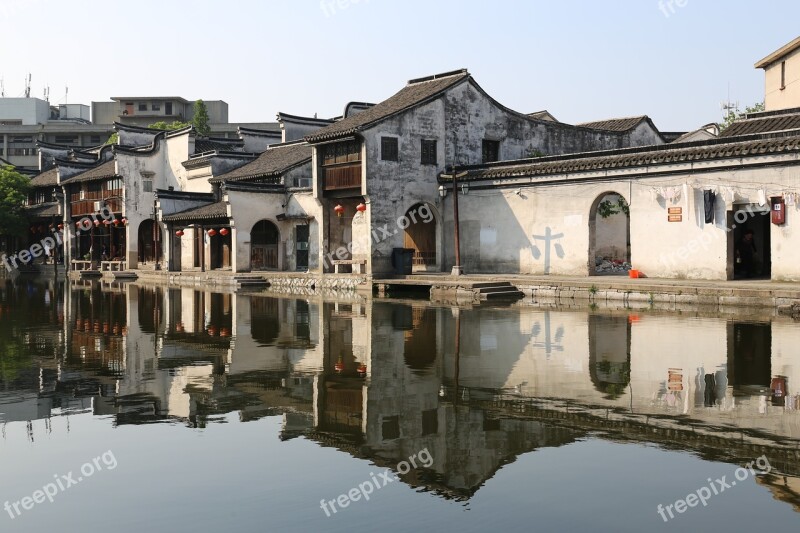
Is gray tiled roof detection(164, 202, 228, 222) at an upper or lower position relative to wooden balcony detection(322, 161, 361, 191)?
lower

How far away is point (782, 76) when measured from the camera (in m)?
37.4

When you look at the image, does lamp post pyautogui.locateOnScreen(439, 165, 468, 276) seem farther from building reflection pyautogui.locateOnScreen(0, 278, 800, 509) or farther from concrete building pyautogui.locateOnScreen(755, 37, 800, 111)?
concrete building pyautogui.locateOnScreen(755, 37, 800, 111)

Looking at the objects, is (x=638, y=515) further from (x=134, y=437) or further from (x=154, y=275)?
(x=154, y=275)

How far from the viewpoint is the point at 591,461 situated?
680cm

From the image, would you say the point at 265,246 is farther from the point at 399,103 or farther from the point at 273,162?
the point at 399,103

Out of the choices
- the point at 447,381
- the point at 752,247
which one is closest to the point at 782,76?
the point at 752,247

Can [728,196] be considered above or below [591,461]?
above

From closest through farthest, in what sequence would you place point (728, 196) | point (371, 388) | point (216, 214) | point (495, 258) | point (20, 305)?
point (371, 388) < point (728, 196) < point (20, 305) < point (495, 258) < point (216, 214)

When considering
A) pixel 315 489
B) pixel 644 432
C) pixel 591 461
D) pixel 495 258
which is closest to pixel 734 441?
pixel 644 432

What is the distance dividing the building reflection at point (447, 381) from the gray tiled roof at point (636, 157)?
695 cm

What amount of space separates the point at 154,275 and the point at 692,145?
26.9 m

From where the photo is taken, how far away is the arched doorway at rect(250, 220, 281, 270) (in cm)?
3859

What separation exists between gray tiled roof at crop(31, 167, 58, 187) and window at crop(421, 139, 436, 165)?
106 feet

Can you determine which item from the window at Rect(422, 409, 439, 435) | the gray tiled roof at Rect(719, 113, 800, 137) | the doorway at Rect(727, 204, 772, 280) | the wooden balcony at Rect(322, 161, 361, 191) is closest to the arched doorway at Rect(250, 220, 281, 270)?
the wooden balcony at Rect(322, 161, 361, 191)
